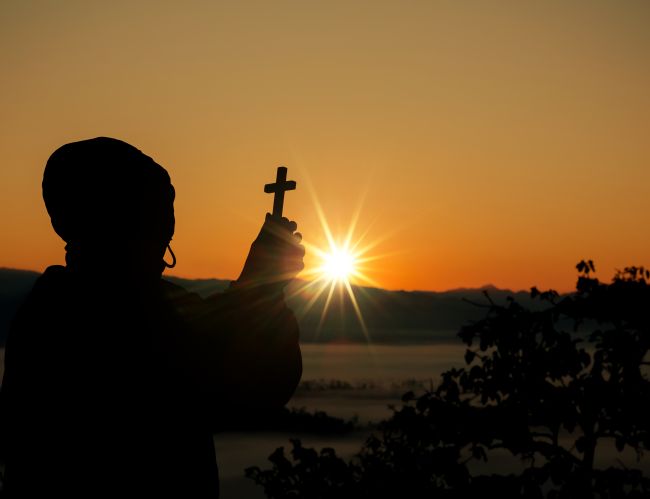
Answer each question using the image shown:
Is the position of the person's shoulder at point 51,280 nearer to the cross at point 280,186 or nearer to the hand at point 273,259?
the hand at point 273,259

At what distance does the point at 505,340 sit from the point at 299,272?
800 centimetres

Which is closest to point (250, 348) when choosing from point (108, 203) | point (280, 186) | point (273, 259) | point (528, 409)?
point (273, 259)

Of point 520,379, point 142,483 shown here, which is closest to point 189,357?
point 142,483

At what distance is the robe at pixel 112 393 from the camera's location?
98.1 inches

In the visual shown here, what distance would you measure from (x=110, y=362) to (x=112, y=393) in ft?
0.32

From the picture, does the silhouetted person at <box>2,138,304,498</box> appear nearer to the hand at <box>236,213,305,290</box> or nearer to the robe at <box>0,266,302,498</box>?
the robe at <box>0,266,302,498</box>

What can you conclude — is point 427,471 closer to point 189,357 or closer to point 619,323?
point 619,323

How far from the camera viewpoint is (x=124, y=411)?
2531 mm

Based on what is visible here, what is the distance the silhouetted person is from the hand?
0.33 m

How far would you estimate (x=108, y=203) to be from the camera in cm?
254

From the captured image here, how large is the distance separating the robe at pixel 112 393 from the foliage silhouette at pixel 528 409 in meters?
7.23

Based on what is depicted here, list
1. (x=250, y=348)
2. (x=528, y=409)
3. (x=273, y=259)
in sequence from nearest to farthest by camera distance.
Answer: (x=250, y=348) < (x=273, y=259) < (x=528, y=409)

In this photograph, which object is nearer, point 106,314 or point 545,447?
point 106,314

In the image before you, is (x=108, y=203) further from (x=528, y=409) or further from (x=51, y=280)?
(x=528, y=409)
